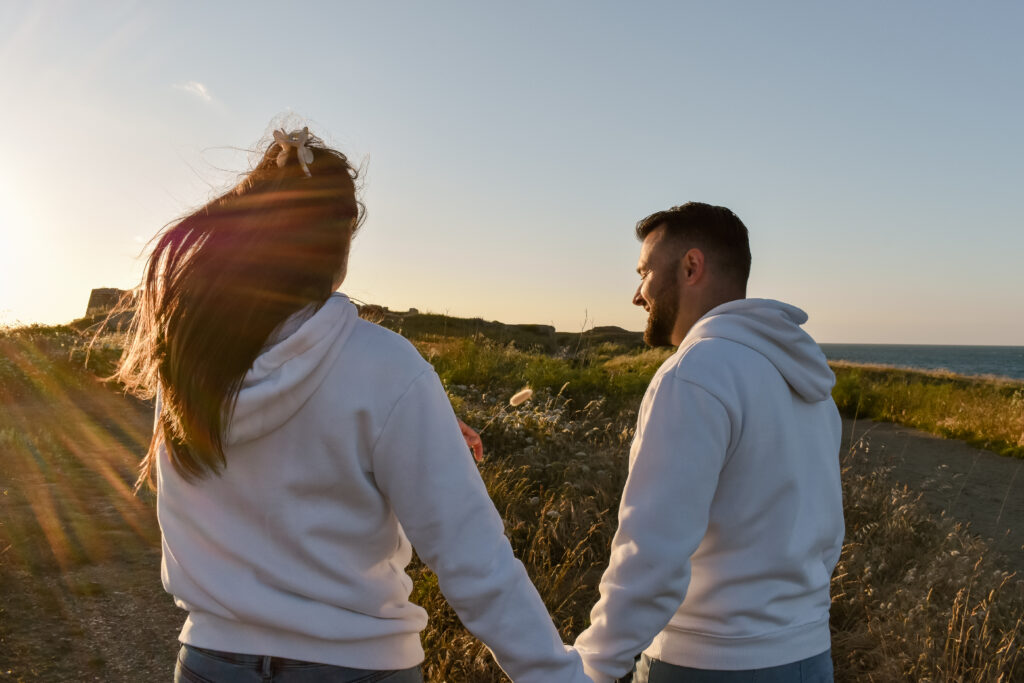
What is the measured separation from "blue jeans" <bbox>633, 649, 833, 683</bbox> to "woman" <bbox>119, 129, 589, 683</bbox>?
1.61ft

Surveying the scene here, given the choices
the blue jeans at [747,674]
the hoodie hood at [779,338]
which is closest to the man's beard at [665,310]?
the hoodie hood at [779,338]

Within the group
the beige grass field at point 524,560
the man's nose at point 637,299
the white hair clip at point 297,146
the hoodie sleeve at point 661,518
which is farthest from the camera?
the beige grass field at point 524,560

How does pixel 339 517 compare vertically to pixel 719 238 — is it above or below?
below

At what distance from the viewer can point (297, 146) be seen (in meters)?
1.43

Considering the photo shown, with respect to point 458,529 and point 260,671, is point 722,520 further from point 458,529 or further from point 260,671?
point 260,671

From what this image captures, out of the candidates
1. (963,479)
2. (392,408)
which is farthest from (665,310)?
(963,479)

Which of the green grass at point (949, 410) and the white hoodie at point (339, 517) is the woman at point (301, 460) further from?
the green grass at point (949, 410)

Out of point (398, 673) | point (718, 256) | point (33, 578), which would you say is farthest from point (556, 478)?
point (398, 673)

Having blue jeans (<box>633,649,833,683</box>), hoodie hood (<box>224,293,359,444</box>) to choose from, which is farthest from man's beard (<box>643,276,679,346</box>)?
hoodie hood (<box>224,293,359,444</box>)

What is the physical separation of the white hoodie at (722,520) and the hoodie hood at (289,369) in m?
0.84

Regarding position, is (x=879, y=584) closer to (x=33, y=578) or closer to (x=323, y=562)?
(x=323, y=562)

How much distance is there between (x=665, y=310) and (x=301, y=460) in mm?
1272

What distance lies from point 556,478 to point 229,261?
201 inches

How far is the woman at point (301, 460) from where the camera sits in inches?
52.7
